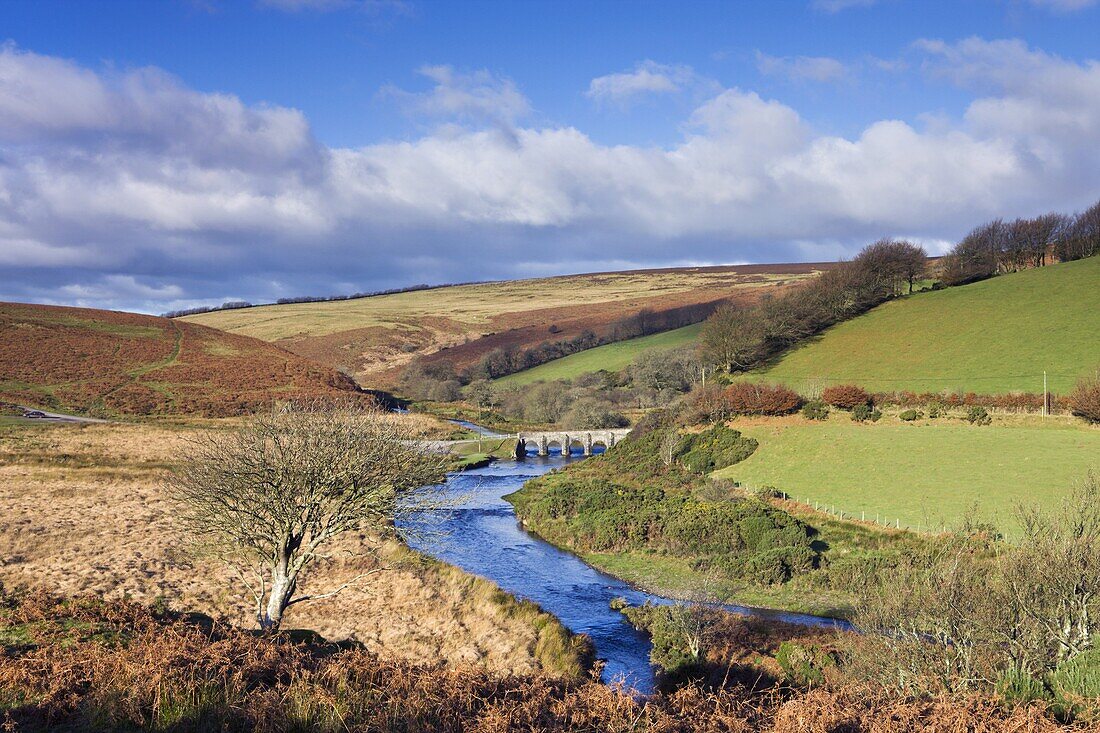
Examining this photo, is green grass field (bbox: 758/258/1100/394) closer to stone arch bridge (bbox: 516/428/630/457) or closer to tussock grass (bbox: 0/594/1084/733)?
stone arch bridge (bbox: 516/428/630/457)

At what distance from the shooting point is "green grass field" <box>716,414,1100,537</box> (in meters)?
34.6

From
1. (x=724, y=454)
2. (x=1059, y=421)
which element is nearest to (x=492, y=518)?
(x=724, y=454)

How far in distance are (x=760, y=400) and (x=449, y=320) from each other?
115514 millimetres

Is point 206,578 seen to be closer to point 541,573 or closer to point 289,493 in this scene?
point 289,493

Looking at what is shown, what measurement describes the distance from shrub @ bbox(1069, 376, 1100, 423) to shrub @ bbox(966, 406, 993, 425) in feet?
15.9

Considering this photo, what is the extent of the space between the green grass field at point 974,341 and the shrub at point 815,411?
10264 millimetres

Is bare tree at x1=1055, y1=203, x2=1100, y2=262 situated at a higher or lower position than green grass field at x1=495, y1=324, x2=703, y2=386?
higher

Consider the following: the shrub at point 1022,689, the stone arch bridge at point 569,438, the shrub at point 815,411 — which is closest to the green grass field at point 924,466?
the shrub at point 815,411

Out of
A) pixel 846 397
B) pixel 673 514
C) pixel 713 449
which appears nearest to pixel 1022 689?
pixel 673 514

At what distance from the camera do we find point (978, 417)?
4650 centimetres

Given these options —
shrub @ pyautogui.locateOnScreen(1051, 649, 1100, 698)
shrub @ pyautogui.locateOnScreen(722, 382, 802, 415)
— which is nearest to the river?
shrub @ pyautogui.locateOnScreen(1051, 649, 1100, 698)

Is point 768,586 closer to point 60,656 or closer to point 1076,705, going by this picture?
point 1076,705

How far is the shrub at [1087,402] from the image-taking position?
42156mm

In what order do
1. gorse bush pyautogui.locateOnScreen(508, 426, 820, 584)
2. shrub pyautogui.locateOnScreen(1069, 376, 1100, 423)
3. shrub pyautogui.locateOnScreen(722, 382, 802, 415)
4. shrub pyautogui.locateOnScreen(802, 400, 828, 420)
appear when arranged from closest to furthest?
1. gorse bush pyautogui.locateOnScreen(508, 426, 820, 584)
2. shrub pyautogui.locateOnScreen(1069, 376, 1100, 423)
3. shrub pyautogui.locateOnScreen(802, 400, 828, 420)
4. shrub pyautogui.locateOnScreen(722, 382, 802, 415)
